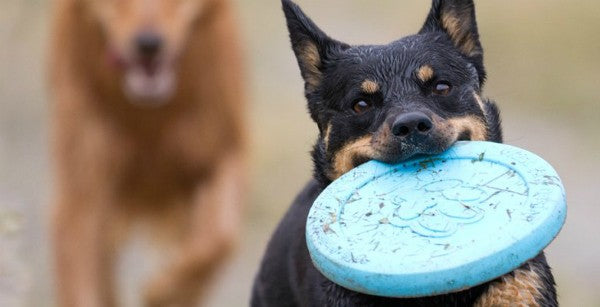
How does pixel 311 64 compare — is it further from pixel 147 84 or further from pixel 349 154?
pixel 147 84

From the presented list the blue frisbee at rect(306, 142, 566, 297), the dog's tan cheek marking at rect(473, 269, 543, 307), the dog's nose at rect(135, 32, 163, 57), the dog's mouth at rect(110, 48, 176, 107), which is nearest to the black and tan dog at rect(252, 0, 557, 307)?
the dog's tan cheek marking at rect(473, 269, 543, 307)

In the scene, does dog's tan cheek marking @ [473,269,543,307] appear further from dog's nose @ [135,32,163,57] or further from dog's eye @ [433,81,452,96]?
dog's nose @ [135,32,163,57]

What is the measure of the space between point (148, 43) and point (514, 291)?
448 centimetres

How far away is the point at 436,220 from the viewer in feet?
16.7

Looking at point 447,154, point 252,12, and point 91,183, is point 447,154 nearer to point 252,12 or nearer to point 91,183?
point 91,183

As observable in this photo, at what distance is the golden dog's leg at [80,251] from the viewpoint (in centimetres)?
921

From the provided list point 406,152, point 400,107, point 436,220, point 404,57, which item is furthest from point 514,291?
point 404,57

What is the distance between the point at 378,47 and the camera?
5.59 meters

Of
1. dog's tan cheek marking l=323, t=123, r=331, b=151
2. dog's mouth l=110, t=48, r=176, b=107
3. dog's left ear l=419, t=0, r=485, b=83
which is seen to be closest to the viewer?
dog's tan cheek marking l=323, t=123, r=331, b=151

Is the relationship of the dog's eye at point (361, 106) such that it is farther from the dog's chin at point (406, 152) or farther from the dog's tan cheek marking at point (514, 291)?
the dog's tan cheek marking at point (514, 291)

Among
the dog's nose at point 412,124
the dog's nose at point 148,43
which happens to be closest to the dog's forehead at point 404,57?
the dog's nose at point 412,124

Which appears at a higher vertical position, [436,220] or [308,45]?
[308,45]

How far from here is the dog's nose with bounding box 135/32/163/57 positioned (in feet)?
29.1

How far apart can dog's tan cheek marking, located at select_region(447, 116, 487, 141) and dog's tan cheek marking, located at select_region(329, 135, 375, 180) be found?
0.33 metres
